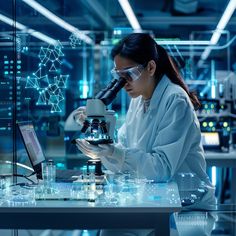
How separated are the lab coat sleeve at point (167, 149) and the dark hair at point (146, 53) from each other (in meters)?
0.22

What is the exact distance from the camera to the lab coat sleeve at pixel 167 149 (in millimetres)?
2045

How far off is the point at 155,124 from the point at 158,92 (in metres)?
0.17

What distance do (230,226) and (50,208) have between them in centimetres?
359

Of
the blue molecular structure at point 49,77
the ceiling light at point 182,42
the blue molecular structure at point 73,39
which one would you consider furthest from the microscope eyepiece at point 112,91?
the ceiling light at point 182,42

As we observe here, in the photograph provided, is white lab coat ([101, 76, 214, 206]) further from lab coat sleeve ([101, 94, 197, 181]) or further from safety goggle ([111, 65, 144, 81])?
safety goggle ([111, 65, 144, 81])

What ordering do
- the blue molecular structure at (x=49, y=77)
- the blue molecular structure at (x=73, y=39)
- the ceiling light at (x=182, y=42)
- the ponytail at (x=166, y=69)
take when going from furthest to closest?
the ceiling light at (x=182, y=42) < the blue molecular structure at (x=73, y=39) < the blue molecular structure at (x=49, y=77) < the ponytail at (x=166, y=69)

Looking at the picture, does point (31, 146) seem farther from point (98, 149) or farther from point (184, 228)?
point (184, 228)

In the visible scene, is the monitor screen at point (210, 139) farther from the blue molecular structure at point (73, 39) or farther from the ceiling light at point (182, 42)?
the blue molecular structure at point (73, 39)

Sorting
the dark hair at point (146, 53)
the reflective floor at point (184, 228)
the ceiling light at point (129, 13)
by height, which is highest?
Answer: the ceiling light at point (129, 13)

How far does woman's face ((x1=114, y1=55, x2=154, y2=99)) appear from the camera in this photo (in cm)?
218

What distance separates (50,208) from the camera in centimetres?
163

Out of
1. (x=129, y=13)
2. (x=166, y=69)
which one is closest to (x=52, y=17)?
(x=129, y=13)

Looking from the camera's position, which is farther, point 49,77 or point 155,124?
point 49,77

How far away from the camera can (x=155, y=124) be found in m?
2.20
